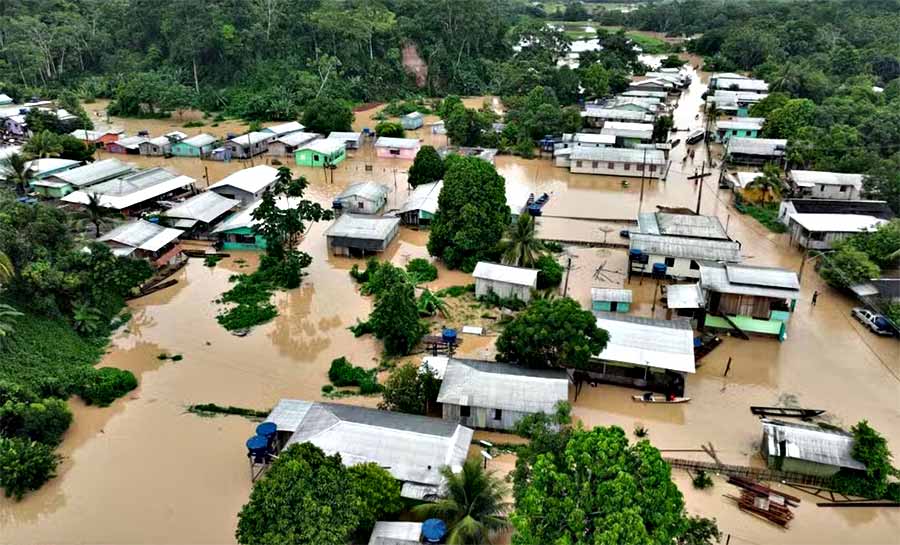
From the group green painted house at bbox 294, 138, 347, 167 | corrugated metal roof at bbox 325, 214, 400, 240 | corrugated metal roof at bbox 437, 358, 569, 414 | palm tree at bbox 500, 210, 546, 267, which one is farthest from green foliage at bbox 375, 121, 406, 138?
corrugated metal roof at bbox 437, 358, 569, 414

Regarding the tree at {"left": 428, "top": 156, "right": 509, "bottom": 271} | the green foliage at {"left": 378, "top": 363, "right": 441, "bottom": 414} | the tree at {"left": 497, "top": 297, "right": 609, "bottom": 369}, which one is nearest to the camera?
the green foliage at {"left": 378, "top": 363, "right": 441, "bottom": 414}

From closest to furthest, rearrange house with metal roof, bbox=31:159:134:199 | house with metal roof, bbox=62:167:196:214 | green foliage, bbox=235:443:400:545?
green foliage, bbox=235:443:400:545 → house with metal roof, bbox=62:167:196:214 → house with metal roof, bbox=31:159:134:199

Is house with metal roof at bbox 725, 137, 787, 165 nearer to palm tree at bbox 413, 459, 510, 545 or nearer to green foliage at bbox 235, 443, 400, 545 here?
palm tree at bbox 413, 459, 510, 545

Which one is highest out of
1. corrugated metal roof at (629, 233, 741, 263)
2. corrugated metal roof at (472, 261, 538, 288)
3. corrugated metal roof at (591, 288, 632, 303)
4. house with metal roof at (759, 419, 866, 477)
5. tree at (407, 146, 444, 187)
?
tree at (407, 146, 444, 187)

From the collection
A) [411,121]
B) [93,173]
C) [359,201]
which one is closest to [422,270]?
[359,201]

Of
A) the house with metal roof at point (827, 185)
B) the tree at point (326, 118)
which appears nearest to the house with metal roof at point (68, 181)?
the tree at point (326, 118)

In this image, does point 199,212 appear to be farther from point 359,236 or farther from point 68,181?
point 68,181
